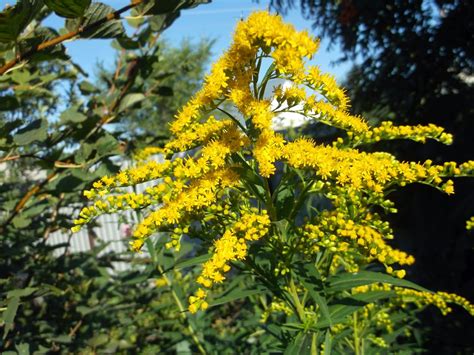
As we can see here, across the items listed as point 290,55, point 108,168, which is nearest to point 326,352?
point 290,55

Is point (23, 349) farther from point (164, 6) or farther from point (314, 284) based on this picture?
point (164, 6)

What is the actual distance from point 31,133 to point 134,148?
0.81 m

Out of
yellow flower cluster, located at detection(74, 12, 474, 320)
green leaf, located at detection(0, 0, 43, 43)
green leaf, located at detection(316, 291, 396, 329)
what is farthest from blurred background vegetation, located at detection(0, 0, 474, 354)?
green leaf, located at detection(316, 291, 396, 329)

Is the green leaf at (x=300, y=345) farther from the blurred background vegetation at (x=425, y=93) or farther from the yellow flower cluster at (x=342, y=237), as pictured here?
the blurred background vegetation at (x=425, y=93)

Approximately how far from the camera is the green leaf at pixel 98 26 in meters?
1.65

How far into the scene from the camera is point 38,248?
8.76ft

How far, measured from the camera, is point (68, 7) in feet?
4.87

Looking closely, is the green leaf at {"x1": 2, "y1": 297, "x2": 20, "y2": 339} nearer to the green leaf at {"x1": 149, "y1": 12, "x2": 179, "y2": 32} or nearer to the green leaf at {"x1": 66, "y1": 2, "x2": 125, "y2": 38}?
the green leaf at {"x1": 66, "y1": 2, "x2": 125, "y2": 38}

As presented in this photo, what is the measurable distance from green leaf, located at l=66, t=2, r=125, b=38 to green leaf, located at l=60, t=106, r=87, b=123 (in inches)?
25.0

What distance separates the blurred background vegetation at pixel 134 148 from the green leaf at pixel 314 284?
1036mm

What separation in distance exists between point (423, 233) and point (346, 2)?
2.82 meters

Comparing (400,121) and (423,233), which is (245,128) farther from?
(423,233)

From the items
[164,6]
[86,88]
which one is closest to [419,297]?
[164,6]

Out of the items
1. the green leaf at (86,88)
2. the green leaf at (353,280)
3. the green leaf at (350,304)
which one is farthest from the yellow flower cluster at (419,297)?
the green leaf at (86,88)
